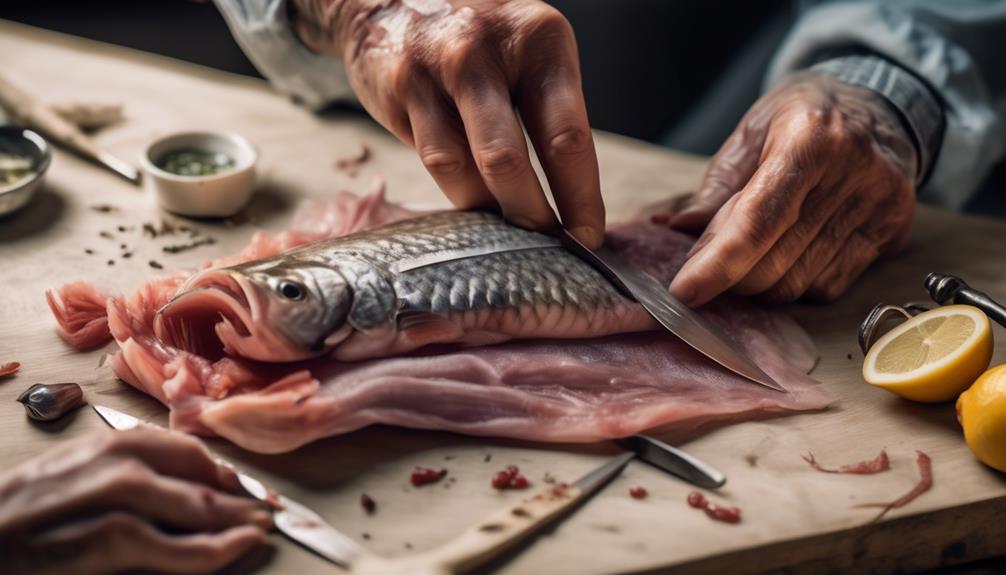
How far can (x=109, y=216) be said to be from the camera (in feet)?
10.1

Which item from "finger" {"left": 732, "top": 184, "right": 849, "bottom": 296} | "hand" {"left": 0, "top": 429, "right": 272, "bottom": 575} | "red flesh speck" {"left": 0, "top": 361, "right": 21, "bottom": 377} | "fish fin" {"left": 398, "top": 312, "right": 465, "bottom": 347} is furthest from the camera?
"finger" {"left": 732, "top": 184, "right": 849, "bottom": 296}

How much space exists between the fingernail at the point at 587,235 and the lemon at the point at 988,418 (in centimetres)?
104

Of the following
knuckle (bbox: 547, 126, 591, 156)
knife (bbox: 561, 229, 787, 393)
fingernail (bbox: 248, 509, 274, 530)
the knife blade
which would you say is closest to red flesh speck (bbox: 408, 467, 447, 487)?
fingernail (bbox: 248, 509, 274, 530)

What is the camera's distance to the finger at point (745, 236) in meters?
2.50

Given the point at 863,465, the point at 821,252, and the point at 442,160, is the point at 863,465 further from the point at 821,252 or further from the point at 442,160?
the point at 442,160

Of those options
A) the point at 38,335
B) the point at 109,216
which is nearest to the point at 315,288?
the point at 38,335

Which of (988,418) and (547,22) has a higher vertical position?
(547,22)

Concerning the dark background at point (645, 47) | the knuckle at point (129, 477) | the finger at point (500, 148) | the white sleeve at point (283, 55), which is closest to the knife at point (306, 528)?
the knuckle at point (129, 477)

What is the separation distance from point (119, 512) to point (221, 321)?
0.68 m

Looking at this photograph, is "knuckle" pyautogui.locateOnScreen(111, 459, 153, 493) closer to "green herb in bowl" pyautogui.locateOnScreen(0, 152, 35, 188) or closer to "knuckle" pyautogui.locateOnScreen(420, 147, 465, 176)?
"knuckle" pyautogui.locateOnScreen(420, 147, 465, 176)

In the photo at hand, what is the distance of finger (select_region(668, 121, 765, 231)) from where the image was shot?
9.33ft

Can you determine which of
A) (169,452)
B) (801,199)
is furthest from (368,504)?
(801,199)

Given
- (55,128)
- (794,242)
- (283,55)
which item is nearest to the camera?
(794,242)

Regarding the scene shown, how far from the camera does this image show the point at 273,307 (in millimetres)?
2053
